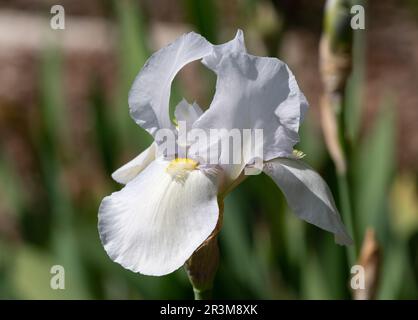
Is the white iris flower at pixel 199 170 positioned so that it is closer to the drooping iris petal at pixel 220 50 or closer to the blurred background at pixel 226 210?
the drooping iris petal at pixel 220 50

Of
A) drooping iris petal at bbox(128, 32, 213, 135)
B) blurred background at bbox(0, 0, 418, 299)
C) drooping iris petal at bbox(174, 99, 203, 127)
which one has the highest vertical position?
drooping iris petal at bbox(128, 32, 213, 135)

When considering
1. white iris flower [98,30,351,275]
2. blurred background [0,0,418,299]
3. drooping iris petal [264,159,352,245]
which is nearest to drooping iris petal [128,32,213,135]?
white iris flower [98,30,351,275]

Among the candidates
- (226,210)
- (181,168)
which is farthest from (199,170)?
(226,210)

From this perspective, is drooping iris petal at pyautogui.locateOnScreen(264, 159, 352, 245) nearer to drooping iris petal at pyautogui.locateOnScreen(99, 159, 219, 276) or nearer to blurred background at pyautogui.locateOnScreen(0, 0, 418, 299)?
drooping iris petal at pyautogui.locateOnScreen(99, 159, 219, 276)

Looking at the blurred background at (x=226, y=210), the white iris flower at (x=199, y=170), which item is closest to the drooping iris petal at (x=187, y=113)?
the white iris flower at (x=199, y=170)

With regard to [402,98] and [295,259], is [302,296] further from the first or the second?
[402,98]

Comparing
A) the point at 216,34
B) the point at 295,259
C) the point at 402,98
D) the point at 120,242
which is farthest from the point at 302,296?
the point at 402,98

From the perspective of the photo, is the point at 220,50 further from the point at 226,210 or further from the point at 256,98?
the point at 226,210
